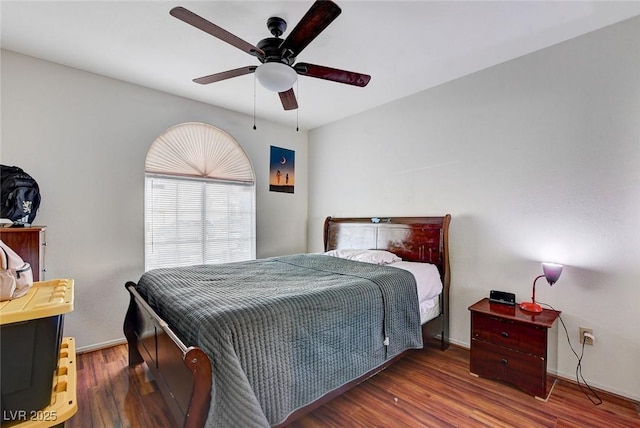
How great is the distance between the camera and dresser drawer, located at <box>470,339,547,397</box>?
216 cm

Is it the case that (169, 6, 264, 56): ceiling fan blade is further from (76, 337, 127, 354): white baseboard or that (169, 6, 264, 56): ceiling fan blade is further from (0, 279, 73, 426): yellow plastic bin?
(76, 337, 127, 354): white baseboard

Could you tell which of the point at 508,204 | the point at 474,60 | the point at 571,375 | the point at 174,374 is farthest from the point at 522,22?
the point at 174,374

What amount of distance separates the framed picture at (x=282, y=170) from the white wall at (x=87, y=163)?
133 cm

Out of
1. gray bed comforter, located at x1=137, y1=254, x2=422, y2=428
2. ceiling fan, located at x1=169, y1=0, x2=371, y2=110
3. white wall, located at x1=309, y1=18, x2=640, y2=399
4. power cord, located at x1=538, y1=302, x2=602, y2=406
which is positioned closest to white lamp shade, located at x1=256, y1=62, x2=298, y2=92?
ceiling fan, located at x1=169, y1=0, x2=371, y2=110

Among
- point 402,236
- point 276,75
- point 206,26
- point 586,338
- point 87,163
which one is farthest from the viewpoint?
point 402,236

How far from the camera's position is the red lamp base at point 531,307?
240cm

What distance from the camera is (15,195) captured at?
2.05 metres

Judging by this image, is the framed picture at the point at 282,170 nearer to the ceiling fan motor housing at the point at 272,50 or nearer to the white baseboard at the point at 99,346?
the ceiling fan motor housing at the point at 272,50

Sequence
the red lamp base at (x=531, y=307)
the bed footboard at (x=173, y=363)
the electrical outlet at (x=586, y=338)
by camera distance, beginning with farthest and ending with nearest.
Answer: the red lamp base at (x=531, y=307), the electrical outlet at (x=586, y=338), the bed footboard at (x=173, y=363)

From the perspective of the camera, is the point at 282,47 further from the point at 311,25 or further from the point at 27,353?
the point at 27,353

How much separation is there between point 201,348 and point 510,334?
229 centimetres

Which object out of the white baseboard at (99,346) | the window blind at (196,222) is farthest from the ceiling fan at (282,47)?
the white baseboard at (99,346)

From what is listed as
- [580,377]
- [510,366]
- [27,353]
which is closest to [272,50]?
[27,353]

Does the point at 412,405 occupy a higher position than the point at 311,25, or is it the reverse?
the point at 311,25
